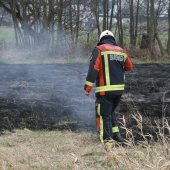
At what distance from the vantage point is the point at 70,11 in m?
24.4

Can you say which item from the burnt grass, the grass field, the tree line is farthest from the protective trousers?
the tree line

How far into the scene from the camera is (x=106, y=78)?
6762mm

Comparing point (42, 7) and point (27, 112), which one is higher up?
point (42, 7)

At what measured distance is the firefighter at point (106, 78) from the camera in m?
6.71

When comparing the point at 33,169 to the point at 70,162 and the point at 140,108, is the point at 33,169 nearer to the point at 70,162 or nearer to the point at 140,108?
the point at 70,162

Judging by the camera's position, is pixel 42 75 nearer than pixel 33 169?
No

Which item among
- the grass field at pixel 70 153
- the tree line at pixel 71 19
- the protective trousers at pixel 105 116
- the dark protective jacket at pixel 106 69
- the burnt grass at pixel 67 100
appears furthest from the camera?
the tree line at pixel 71 19

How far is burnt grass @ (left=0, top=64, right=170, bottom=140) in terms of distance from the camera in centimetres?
823

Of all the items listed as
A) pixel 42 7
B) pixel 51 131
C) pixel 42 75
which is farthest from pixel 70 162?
pixel 42 7

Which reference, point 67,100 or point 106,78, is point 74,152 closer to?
point 106,78

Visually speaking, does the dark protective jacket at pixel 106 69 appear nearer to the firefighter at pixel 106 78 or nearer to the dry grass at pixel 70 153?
the firefighter at pixel 106 78

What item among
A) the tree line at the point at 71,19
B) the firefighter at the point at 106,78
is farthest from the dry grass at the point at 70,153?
the tree line at the point at 71,19

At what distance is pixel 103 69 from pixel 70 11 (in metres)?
18.1

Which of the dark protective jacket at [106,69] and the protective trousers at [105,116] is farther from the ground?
the dark protective jacket at [106,69]
